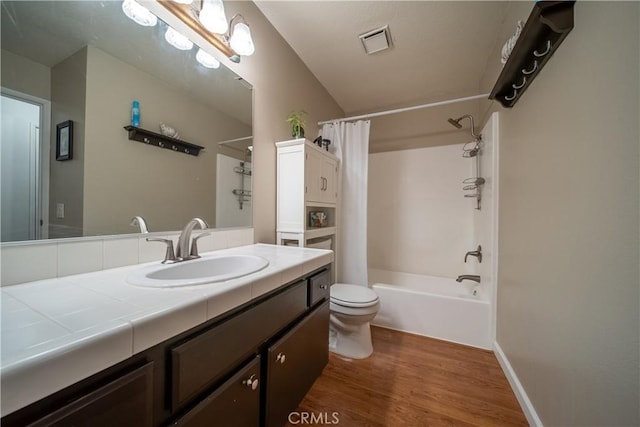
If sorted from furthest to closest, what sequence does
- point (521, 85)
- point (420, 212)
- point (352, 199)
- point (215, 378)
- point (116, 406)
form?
→ 1. point (420, 212)
2. point (352, 199)
3. point (521, 85)
4. point (215, 378)
5. point (116, 406)

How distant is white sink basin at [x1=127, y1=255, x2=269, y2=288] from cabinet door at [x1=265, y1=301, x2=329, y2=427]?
12.9 inches

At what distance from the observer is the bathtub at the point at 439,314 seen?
1.72m

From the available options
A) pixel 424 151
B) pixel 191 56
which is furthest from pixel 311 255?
pixel 424 151

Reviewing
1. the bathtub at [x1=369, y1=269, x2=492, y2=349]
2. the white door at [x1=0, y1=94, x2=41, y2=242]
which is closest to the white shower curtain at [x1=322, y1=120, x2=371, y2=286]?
the bathtub at [x1=369, y1=269, x2=492, y2=349]

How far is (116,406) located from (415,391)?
1.42 metres

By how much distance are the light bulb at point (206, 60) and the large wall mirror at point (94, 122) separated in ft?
0.07

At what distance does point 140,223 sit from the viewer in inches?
37.2

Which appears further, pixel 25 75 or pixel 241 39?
pixel 241 39

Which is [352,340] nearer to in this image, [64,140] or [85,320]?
[85,320]

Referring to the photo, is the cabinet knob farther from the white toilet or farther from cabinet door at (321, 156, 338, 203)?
cabinet door at (321, 156, 338, 203)

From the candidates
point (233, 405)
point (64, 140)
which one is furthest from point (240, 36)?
point (233, 405)

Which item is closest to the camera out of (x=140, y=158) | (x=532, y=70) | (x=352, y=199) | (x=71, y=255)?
(x=71, y=255)

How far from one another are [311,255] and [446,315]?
1394mm

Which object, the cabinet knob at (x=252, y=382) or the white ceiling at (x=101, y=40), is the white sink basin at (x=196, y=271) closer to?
the cabinet knob at (x=252, y=382)
